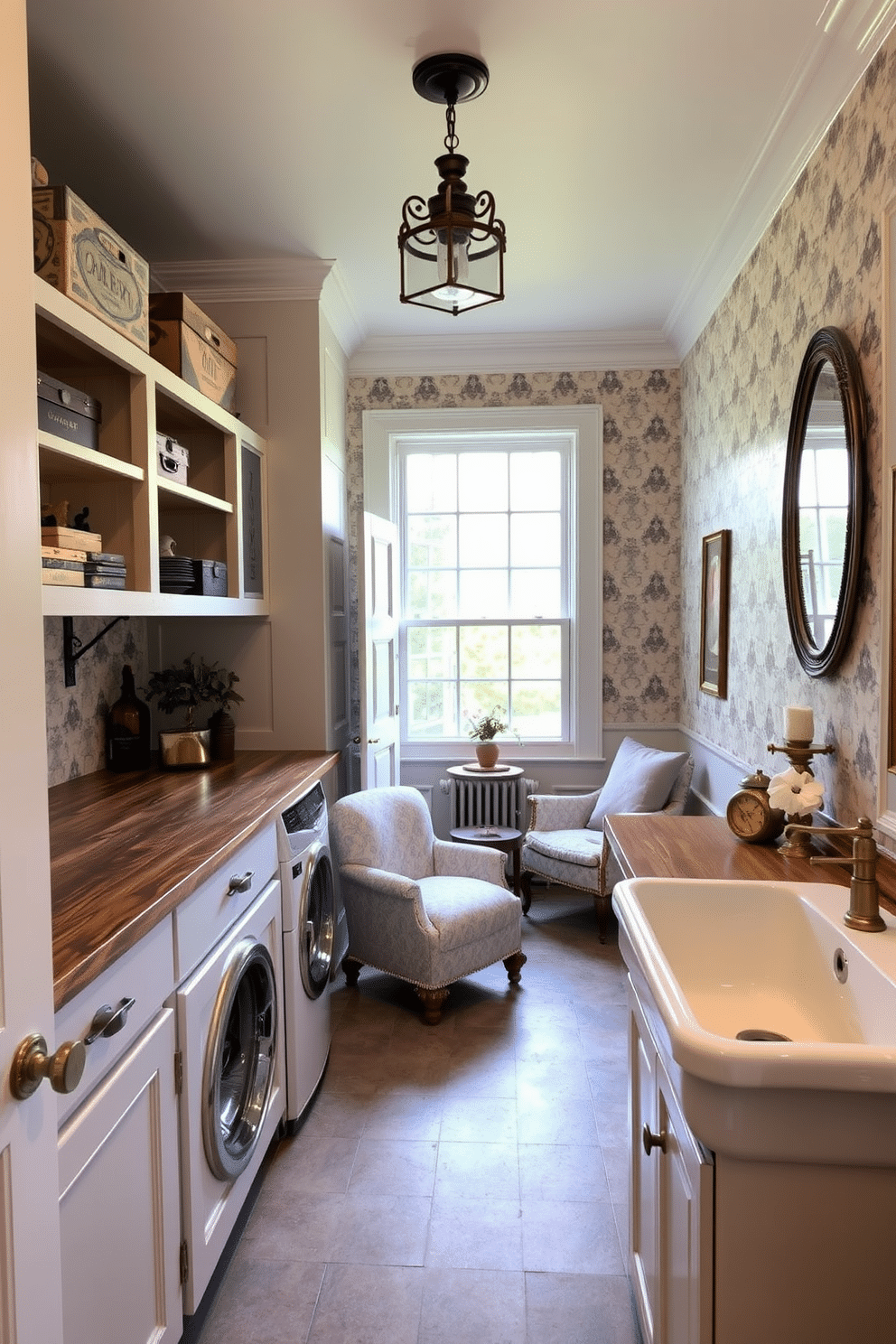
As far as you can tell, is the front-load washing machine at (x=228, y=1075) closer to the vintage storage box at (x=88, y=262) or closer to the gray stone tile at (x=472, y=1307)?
the gray stone tile at (x=472, y=1307)

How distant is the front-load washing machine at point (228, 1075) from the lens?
72.6 inches

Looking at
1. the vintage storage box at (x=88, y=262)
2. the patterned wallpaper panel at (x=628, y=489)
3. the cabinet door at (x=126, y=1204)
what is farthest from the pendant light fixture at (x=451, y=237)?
the patterned wallpaper panel at (x=628, y=489)

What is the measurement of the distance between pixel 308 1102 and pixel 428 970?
0.68 meters

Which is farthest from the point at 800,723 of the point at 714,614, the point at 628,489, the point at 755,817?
the point at 628,489

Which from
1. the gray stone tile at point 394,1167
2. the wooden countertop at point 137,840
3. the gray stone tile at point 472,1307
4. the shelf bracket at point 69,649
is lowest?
the gray stone tile at point 394,1167

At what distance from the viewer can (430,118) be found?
2.64m

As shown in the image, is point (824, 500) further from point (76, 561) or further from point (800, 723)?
point (76, 561)

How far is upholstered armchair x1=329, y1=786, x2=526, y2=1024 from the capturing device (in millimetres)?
3375

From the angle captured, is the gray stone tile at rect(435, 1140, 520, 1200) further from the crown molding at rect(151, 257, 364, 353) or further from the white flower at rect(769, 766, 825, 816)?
the crown molding at rect(151, 257, 364, 353)

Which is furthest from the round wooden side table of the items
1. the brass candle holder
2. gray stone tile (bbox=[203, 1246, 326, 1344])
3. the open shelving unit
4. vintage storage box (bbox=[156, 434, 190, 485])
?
gray stone tile (bbox=[203, 1246, 326, 1344])

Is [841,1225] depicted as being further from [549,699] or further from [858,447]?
[549,699]

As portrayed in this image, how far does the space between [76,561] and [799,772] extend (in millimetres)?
1880

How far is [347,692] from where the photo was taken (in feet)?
14.9

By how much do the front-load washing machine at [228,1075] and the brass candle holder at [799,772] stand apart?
4.45 feet
